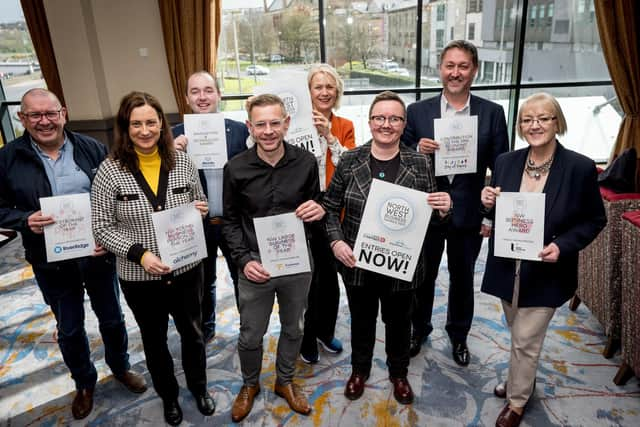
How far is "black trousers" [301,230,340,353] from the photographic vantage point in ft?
7.64

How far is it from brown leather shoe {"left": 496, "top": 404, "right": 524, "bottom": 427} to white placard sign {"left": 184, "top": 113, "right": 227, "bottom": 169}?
191cm

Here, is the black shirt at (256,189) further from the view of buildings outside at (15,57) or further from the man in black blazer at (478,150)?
the view of buildings outside at (15,57)

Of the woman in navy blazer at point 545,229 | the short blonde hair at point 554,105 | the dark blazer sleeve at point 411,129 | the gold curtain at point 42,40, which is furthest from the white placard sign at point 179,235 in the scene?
the gold curtain at point 42,40

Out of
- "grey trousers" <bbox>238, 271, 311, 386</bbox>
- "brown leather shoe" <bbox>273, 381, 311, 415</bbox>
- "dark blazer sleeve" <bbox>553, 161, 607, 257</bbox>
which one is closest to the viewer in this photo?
"dark blazer sleeve" <bbox>553, 161, 607, 257</bbox>

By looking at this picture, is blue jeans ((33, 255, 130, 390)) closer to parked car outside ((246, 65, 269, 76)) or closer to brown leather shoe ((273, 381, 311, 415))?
brown leather shoe ((273, 381, 311, 415))

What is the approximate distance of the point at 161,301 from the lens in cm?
202

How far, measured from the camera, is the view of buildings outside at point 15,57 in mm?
5418

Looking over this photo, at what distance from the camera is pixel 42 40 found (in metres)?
4.90

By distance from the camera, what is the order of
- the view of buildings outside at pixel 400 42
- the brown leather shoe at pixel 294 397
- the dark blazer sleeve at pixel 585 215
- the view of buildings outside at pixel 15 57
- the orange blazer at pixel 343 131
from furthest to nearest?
1. the view of buildings outside at pixel 15 57
2. the view of buildings outside at pixel 400 42
3. the orange blazer at pixel 343 131
4. the brown leather shoe at pixel 294 397
5. the dark blazer sleeve at pixel 585 215

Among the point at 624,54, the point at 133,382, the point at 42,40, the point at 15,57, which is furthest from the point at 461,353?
the point at 15,57

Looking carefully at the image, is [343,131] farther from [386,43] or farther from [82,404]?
[386,43]

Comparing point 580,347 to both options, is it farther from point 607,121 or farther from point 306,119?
point 607,121

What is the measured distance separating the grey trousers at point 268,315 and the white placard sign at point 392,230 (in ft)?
1.12

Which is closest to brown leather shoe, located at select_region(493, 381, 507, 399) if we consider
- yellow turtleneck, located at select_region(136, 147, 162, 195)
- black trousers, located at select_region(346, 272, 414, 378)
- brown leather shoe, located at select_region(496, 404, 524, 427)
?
brown leather shoe, located at select_region(496, 404, 524, 427)
